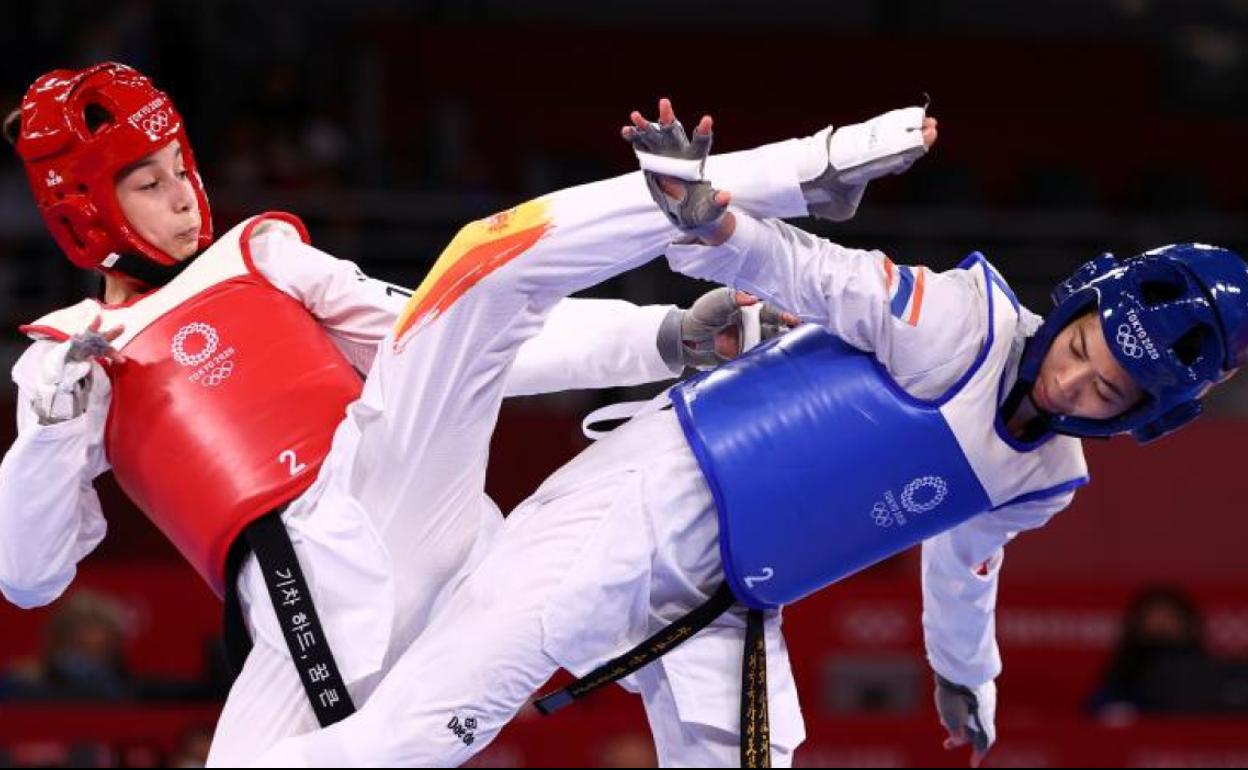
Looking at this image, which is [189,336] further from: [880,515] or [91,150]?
[880,515]

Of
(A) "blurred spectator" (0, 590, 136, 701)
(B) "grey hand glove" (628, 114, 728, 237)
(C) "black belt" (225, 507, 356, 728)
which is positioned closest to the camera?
(B) "grey hand glove" (628, 114, 728, 237)

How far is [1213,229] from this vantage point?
10203 mm

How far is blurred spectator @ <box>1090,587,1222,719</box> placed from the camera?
24.5 feet

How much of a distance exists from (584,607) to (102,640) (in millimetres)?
3619

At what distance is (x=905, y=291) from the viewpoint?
4.06 meters

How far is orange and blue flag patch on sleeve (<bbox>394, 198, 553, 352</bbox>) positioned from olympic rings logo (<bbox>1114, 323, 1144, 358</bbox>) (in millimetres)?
1177

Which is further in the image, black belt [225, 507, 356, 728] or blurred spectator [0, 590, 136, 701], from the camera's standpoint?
blurred spectator [0, 590, 136, 701]

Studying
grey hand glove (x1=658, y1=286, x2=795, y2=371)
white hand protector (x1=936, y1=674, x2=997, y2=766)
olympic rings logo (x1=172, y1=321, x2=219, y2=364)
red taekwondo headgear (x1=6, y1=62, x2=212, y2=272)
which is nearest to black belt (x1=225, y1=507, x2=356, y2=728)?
olympic rings logo (x1=172, y1=321, x2=219, y2=364)

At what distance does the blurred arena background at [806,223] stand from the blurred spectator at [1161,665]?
0.04 feet

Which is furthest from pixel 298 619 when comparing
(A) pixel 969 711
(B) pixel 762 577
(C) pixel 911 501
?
(A) pixel 969 711

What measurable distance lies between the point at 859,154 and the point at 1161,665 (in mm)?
4086

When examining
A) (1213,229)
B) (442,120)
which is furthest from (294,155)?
(1213,229)

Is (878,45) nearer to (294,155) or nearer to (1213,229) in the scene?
(1213,229)

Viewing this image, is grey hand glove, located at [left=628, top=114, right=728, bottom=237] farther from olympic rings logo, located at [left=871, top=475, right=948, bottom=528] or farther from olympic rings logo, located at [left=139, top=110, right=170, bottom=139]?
olympic rings logo, located at [left=139, top=110, right=170, bottom=139]
